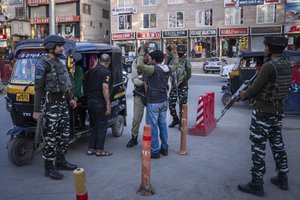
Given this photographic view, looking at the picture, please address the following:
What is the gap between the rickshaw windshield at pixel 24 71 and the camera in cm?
620

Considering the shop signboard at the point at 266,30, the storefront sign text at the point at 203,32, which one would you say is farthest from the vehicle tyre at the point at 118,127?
the storefront sign text at the point at 203,32

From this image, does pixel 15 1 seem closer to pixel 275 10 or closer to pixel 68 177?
pixel 275 10

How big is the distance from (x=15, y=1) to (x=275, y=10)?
35.5 metres

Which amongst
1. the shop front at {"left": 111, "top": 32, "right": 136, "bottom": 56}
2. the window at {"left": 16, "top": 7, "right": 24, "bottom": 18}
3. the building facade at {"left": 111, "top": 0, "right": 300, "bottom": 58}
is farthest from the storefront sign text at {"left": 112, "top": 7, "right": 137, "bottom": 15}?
the window at {"left": 16, "top": 7, "right": 24, "bottom": 18}

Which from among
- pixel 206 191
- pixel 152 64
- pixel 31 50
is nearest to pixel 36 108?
pixel 31 50

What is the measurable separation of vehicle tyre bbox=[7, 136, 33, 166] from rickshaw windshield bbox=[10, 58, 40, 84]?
41.9 inches

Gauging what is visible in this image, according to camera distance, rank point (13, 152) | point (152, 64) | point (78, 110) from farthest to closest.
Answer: point (78, 110), point (152, 64), point (13, 152)

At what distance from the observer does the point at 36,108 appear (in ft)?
16.0

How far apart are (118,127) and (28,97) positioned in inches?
91.6

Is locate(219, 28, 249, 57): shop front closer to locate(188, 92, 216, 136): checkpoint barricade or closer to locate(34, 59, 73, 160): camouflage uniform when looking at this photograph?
locate(188, 92, 216, 136): checkpoint barricade

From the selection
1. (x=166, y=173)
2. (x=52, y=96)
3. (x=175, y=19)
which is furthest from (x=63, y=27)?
(x=166, y=173)

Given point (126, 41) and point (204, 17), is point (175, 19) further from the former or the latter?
point (126, 41)

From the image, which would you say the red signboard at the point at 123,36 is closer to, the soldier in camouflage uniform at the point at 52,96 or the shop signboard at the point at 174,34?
the shop signboard at the point at 174,34

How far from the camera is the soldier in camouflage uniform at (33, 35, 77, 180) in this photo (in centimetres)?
493
